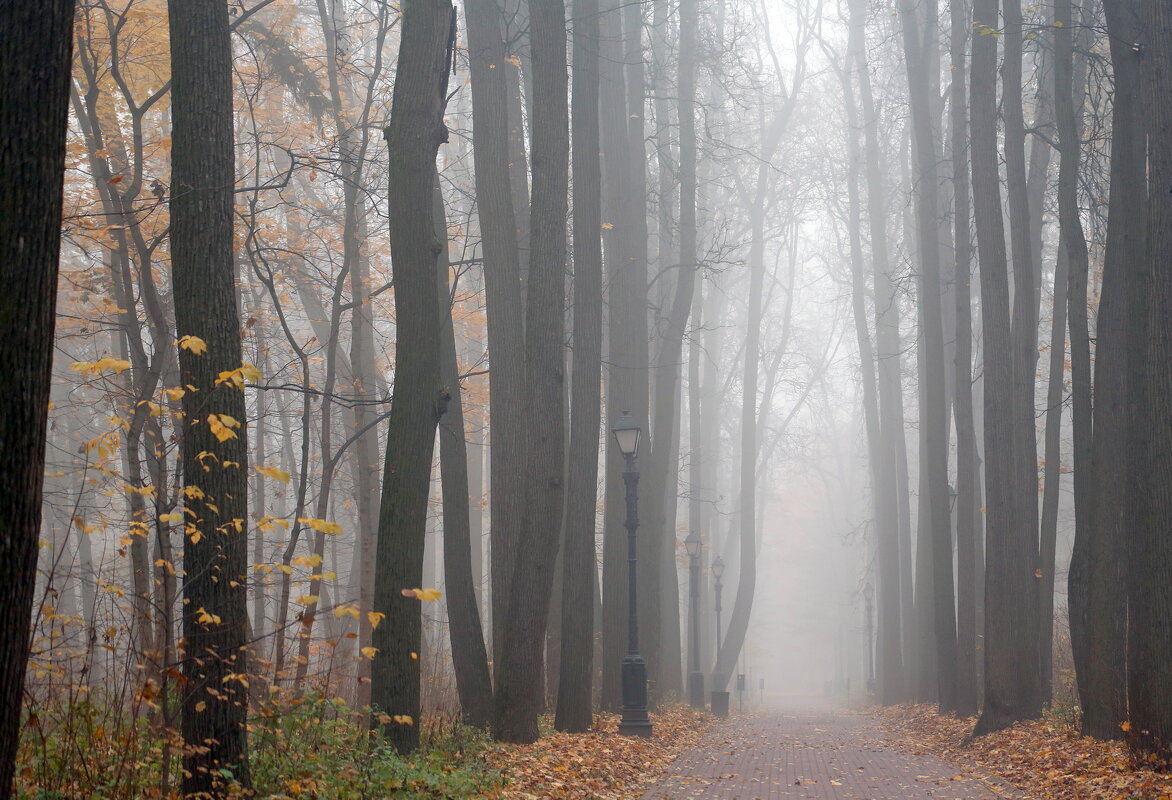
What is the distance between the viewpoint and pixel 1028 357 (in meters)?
14.5

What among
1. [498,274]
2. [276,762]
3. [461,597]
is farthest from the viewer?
[498,274]

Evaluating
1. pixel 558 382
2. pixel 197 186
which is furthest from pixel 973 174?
pixel 197 186

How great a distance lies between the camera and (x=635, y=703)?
42.5 feet

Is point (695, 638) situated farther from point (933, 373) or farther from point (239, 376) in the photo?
point (239, 376)

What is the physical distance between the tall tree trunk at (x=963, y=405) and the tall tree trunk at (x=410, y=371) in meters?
10.3

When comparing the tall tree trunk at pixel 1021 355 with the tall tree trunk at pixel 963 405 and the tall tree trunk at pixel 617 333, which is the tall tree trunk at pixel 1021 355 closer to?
the tall tree trunk at pixel 963 405

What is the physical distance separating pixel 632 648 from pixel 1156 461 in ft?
22.9

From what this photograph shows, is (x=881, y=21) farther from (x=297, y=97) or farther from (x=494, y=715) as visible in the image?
(x=494, y=715)

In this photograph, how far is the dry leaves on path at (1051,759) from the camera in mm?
7973

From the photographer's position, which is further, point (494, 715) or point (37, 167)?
point (494, 715)

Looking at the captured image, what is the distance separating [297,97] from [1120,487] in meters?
10.9

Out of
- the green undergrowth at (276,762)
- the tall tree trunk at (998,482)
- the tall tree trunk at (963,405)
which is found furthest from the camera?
the tall tree trunk at (963,405)

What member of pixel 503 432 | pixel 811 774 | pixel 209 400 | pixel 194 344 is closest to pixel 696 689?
pixel 811 774

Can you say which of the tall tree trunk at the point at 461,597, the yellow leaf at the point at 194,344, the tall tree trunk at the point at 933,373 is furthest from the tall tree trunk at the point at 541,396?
the tall tree trunk at the point at 933,373
